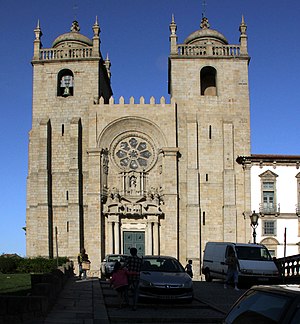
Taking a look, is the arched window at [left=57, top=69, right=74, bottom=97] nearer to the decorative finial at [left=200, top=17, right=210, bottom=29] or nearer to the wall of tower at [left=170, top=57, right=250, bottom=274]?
the wall of tower at [left=170, top=57, right=250, bottom=274]

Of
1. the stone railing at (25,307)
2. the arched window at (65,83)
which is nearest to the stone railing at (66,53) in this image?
the arched window at (65,83)

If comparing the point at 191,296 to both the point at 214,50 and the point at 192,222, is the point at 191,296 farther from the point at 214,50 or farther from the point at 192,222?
the point at 214,50

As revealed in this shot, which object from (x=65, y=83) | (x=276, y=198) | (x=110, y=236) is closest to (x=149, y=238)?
(x=110, y=236)

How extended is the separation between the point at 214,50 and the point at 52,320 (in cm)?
3634

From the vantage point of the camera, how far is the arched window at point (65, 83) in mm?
44875

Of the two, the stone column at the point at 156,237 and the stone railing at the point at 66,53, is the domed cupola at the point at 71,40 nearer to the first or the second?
the stone railing at the point at 66,53

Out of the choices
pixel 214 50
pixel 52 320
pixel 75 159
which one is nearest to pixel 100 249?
pixel 75 159

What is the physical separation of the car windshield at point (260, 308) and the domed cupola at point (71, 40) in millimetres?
42937

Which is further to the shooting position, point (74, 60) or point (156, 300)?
point (74, 60)

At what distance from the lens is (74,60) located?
147 feet

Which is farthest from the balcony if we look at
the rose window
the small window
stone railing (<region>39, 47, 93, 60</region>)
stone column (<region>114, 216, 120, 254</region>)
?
stone railing (<region>39, 47, 93, 60</region>)

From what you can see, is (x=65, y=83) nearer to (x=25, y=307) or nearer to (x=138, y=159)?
(x=138, y=159)

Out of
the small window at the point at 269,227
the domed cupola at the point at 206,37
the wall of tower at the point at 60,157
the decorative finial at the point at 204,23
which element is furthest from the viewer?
the decorative finial at the point at 204,23

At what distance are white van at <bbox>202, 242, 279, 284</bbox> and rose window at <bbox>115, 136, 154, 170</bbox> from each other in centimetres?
1607
